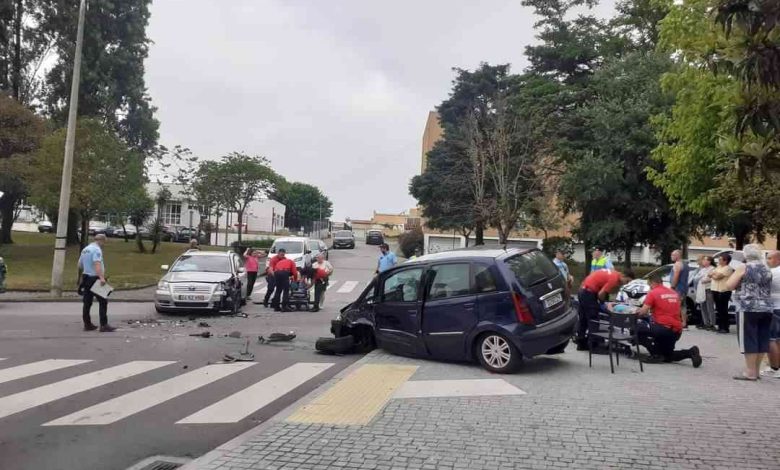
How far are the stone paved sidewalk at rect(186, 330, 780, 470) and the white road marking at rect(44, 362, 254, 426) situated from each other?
169 cm

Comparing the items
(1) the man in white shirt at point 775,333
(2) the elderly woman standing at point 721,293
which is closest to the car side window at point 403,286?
(1) the man in white shirt at point 775,333

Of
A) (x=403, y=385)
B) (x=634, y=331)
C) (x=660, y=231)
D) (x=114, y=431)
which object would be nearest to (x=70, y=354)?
(x=114, y=431)

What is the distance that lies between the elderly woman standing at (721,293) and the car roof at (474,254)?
5.87 meters

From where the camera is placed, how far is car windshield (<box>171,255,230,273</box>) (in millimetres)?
15617

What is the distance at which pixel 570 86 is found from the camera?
33156 millimetres

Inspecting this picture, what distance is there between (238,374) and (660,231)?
889 inches

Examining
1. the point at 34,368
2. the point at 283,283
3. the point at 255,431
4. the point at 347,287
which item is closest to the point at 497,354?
the point at 255,431

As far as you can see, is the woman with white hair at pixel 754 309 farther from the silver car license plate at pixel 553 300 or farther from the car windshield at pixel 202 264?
the car windshield at pixel 202 264

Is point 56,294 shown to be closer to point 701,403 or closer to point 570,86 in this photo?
point 701,403

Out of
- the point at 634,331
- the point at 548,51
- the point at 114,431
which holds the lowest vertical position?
the point at 114,431

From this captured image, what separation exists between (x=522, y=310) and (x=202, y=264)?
10.0 meters

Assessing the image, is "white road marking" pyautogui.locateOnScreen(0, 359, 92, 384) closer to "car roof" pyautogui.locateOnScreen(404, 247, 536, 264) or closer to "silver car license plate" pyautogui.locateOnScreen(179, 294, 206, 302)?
"car roof" pyautogui.locateOnScreen(404, 247, 536, 264)

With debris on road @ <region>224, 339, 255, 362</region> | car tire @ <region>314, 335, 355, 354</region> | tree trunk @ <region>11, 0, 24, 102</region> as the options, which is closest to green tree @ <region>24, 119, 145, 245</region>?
tree trunk @ <region>11, 0, 24, 102</region>

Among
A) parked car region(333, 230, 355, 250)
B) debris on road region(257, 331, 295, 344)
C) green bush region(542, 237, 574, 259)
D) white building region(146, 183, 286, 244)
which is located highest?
white building region(146, 183, 286, 244)
